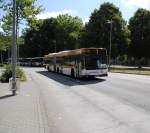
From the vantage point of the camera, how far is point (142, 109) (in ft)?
46.6

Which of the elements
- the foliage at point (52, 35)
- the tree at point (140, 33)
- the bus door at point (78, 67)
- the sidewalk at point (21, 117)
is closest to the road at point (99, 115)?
the sidewalk at point (21, 117)

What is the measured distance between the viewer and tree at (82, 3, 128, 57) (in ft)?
251

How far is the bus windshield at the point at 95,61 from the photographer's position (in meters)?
32.8

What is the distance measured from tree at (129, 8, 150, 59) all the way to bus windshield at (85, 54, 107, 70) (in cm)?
4805

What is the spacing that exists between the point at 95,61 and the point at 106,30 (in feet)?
149

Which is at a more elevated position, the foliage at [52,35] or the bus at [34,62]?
the foliage at [52,35]

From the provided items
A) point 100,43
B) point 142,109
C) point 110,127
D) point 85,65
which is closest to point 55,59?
point 85,65

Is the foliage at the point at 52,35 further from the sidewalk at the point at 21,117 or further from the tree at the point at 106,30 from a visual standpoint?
the sidewalk at the point at 21,117

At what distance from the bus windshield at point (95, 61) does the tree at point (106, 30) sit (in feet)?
140

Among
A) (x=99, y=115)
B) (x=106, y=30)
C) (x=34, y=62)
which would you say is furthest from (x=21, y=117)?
(x=34, y=62)

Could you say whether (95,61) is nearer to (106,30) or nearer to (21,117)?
(21,117)

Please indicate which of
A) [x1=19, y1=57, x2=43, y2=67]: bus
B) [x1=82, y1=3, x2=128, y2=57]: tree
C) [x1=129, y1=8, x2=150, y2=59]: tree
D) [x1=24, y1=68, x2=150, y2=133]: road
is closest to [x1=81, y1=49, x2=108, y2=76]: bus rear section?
[x1=24, y1=68, x2=150, y2=133]: road

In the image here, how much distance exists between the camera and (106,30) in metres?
77.8

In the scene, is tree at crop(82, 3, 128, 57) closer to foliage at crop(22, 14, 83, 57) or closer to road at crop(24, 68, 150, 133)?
foliage at crop(22, 14, 83, 57)
